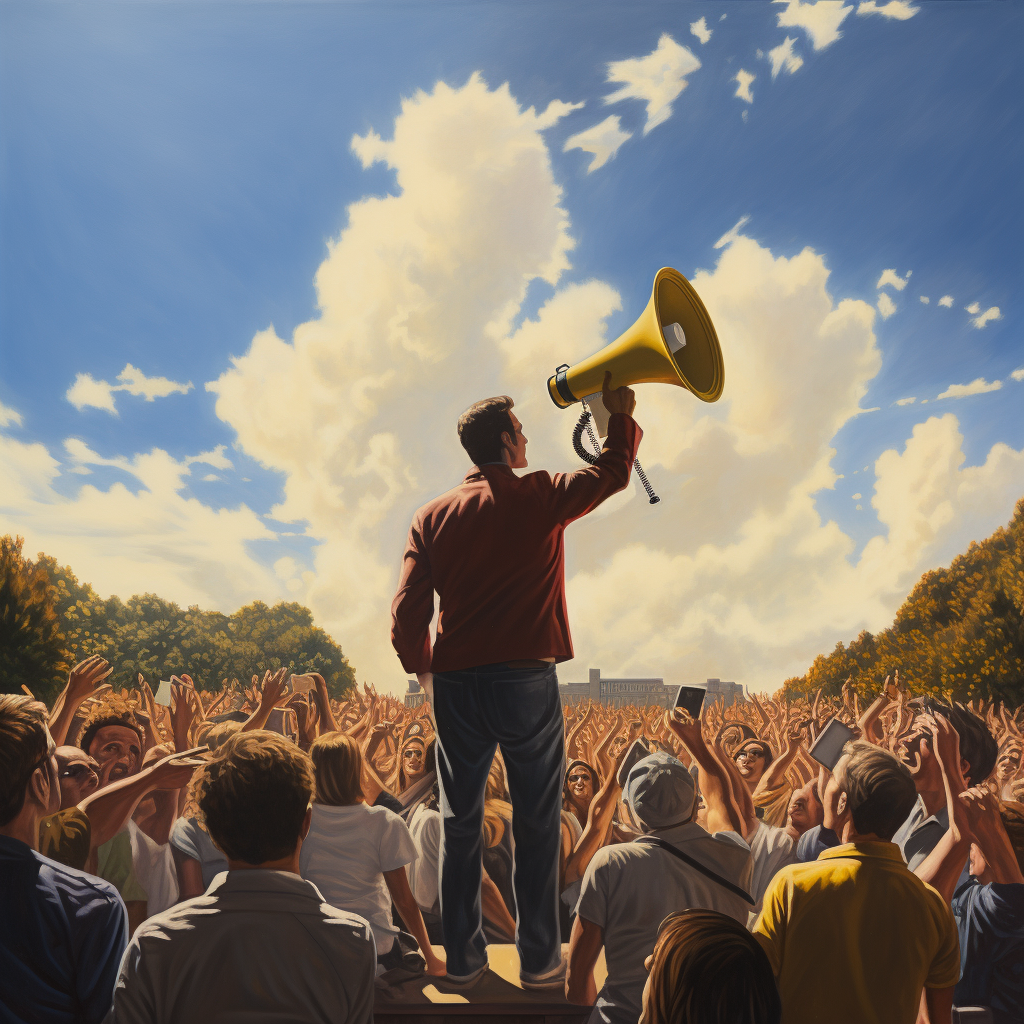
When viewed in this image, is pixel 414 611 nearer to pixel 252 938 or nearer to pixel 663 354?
pixel 663 354

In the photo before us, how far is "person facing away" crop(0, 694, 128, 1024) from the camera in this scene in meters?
1.56

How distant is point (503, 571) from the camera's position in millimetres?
2832

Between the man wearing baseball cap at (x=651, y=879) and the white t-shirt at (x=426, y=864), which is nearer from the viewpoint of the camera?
the man wearing baseball cap at (x=651, y=879)

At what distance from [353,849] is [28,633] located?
16.8 m

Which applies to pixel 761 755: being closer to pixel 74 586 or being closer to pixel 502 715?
pixel 502 715

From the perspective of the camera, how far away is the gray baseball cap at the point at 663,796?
2.11 m

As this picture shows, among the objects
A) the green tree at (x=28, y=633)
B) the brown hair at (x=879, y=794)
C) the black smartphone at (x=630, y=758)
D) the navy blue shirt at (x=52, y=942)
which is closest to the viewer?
the navy blue shirt at (x=52, y=942)

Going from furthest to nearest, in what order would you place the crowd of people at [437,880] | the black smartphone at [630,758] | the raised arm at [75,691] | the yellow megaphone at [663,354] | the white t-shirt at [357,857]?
the yellow megaphone at [663,354] → the raised arm at [75,691] → the black smartphone at [630,758] → the white t-shirt at [357,857] → the crowd of people at [437,880]

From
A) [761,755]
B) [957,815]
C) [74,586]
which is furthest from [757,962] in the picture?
[74,586]

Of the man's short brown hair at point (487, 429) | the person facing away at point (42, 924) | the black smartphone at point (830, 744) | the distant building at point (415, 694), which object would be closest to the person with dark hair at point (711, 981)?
the person facing away at point (42, 924)

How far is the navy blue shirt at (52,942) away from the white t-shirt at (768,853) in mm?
2204

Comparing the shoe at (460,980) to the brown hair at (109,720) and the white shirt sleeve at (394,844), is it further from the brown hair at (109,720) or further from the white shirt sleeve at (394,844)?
the brown hair at (109,720)

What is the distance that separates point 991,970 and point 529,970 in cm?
148

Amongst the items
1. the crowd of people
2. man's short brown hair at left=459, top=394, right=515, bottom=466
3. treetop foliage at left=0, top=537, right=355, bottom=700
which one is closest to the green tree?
treetop foliage at left=0, top=537, right=355, bottom=700
